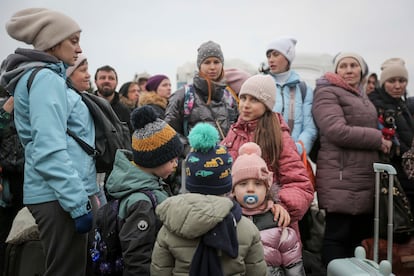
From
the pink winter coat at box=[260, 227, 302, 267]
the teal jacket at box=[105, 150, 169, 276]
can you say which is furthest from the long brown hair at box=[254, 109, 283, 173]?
the teal jacket at box=[105, 150, 169, 276]

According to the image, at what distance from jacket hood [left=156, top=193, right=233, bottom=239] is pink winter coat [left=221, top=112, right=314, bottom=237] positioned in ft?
2.76

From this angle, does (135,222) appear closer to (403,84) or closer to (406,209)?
(406,209)

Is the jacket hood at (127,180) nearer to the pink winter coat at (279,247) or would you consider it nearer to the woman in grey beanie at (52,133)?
the woman in grey beanie at (52,133)

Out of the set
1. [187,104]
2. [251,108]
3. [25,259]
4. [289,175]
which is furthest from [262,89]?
[25,259]

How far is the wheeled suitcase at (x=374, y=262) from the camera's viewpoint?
2.63 m

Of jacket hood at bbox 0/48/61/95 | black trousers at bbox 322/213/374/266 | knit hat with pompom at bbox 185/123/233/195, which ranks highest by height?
jacket hood at bbox 0/48/61/95

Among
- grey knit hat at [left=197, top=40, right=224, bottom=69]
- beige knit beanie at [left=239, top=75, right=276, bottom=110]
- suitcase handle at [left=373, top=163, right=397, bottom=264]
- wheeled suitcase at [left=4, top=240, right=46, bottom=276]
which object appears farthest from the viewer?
grey knit hat at [left=197, top=40, right=224, bottom=69]

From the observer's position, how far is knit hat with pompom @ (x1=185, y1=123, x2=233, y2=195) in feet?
6.92

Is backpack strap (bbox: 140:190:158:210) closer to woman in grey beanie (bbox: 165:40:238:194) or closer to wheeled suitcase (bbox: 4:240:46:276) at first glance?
wheeled suitcase (bbox: 4:240:46:276)

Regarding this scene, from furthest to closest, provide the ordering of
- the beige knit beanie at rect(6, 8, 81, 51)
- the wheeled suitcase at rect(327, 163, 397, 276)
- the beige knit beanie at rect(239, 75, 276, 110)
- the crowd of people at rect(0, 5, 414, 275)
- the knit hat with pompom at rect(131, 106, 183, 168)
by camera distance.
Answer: the beige knit beanie at rect(239, 75, 276, 110)
the wheeled suitcase at rect(327, 163, 397, 276)
the beige knit beanie at rect(6, 8, 81, 51)
the knit hat with pompom at rect(131, 106, 183, 168)
the crowd of people at rect(0, 5, 414, 275)

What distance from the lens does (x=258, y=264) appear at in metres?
2.08

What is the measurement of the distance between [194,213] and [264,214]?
0.82 metres

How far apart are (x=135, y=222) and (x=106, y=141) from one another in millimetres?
763

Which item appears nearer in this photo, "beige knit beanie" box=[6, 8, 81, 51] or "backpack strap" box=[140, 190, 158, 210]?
"backpack strap" box=[140, 190, 158, 210]
